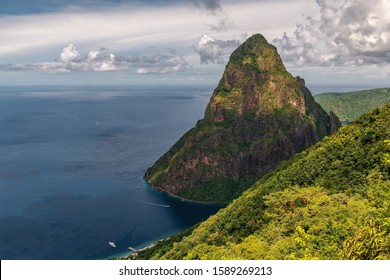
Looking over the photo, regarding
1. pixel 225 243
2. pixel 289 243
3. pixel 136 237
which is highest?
pixel 289 243

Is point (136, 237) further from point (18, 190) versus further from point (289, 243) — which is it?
point (289, 243)

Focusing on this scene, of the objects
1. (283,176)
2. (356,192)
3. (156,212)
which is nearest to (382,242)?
(356,192)

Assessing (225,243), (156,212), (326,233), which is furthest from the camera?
(156,212)

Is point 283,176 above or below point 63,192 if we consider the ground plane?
above

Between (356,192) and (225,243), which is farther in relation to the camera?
(225,243)

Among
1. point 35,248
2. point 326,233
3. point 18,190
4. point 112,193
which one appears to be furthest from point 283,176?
point 18,190

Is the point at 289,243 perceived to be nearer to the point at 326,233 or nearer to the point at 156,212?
the point at 326,233
